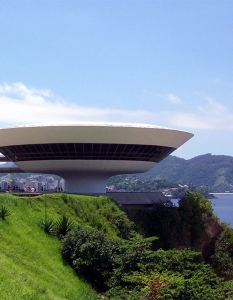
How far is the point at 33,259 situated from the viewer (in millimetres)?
18375

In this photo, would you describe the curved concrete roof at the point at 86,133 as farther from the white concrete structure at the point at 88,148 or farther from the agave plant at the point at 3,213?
the agave plant at the point at 3,213

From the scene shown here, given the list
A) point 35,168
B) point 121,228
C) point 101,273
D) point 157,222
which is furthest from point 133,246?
point 35,168

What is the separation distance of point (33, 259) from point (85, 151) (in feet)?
42.0

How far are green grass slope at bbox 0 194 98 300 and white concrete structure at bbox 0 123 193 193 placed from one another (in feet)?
20.4

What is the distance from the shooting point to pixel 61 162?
31.7 m

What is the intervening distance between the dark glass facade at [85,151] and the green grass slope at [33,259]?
21.9ft

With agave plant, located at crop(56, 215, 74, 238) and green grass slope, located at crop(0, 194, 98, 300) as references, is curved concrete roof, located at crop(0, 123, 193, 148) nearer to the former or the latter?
green grass slope, located at crop(0, 194, 98, 300)

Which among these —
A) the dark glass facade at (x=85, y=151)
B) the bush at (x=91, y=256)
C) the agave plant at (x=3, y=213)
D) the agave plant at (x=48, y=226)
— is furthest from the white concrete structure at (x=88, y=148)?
the bush at (x=91, y=256)

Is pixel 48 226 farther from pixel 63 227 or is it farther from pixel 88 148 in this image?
pixel 88 148

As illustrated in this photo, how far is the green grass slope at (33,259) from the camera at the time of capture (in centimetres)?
1384

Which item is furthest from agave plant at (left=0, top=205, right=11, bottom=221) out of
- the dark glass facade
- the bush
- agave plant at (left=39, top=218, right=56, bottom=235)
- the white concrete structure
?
the dark glass facade

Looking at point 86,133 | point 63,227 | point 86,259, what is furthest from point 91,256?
point 86,133

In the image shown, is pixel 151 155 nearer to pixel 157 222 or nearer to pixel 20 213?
pixel 157 222

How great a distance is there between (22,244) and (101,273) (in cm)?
336
